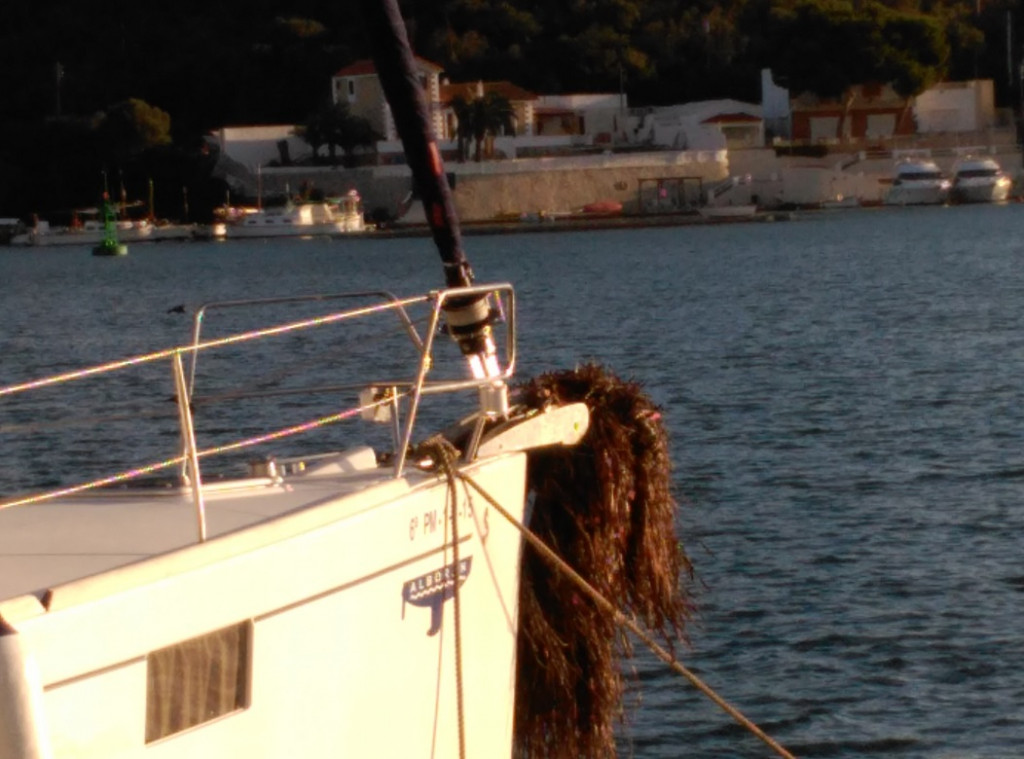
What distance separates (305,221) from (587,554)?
88.0 meters

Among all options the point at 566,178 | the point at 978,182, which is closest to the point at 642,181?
the point at 566,178

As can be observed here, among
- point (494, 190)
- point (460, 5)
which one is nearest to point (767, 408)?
point (494, 190)

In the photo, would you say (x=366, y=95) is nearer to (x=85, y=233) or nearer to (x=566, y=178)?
(x=566, y=178)

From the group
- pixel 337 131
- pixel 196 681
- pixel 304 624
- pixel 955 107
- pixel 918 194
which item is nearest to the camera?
pixel 196 681

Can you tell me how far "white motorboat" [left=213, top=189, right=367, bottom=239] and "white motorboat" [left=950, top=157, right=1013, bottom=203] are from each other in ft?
86.3

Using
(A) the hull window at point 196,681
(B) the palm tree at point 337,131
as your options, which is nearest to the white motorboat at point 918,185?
(B) the palm tree at point 337,131

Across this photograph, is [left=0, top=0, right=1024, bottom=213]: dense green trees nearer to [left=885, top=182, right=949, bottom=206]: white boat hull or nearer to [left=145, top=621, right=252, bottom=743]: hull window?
[left=885, top=182, right=949, bottom=206]: white boat hull

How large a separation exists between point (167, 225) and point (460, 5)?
748 inches

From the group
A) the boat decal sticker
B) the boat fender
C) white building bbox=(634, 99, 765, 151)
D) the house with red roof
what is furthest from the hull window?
white building bbox=(634, 99, 765, 151)

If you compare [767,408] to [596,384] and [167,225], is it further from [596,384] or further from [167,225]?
[167,225]

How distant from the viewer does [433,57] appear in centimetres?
10606

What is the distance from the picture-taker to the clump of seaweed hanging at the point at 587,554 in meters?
7.07

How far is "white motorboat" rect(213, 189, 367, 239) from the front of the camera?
9394cm

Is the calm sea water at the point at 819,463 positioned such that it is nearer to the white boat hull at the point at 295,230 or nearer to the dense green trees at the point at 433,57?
the white boat hull at the point at 295,230
